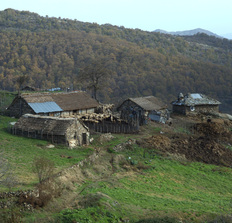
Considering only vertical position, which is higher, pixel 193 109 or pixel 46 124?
pixel 46 124

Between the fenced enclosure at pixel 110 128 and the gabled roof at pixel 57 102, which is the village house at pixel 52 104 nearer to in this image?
the gabled roof at pixel 57 102

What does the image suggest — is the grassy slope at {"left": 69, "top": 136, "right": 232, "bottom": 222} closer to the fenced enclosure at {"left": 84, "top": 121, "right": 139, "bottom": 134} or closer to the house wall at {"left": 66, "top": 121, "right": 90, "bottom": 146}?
the house wall at {"left": 66, "top": 121, "right": 90, "bottom": 146}

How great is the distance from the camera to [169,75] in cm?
10425

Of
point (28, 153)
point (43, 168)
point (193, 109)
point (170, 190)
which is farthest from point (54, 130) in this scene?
point (193, 109)

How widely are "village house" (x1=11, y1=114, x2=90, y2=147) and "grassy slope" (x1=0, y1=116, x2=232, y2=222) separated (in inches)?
41.9

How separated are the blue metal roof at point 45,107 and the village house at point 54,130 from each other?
5.24 m

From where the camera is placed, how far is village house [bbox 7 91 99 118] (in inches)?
1459

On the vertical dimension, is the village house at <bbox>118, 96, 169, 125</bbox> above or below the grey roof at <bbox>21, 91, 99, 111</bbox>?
below

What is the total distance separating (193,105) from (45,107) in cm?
2780

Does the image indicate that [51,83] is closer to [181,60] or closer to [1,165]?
[181,60]

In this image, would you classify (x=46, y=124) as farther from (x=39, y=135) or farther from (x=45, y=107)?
(x=45, y=107)

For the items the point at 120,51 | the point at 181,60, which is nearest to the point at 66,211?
the point at 120,51

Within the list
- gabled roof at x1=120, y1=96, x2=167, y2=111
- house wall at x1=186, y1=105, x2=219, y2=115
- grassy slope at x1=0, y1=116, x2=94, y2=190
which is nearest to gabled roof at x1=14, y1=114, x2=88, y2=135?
grassy slope at x1=0, y1=116, x2=94, y2=190

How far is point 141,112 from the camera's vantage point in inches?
1811
